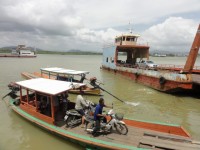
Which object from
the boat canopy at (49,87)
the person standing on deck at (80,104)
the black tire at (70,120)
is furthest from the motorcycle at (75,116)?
the boat canopy at (49,87)

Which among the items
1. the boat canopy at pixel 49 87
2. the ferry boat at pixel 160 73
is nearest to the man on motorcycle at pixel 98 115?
the boat canopy at pixel 49 87

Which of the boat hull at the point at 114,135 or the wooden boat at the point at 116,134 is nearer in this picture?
the wooden boat at the point at 116,134

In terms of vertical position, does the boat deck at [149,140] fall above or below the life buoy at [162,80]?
below

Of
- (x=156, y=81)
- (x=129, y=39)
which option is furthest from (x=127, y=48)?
(x=156, y=81)

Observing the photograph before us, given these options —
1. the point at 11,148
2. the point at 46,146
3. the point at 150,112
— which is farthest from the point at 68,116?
the point at 150,112

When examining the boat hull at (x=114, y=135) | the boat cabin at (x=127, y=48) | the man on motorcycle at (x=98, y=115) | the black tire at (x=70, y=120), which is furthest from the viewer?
the boat cabin at (x=127, y=48)

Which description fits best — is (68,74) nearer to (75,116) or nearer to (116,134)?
(75,116)

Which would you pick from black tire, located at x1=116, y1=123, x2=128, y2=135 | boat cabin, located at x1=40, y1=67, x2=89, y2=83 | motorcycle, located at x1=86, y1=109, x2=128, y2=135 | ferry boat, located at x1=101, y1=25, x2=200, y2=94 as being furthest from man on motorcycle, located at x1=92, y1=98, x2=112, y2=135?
ferry boat, located at x1=101, y1=25, x2=200, y2=94

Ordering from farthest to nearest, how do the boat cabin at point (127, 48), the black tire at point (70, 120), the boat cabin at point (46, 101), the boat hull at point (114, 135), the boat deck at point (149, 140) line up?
the boat cabin at point (127, 48) < the boat cabin at point (46, 101) < the black tire at point (70, 120) < the boat hull at point (114, 135) < the boat deck at point (149, 140)

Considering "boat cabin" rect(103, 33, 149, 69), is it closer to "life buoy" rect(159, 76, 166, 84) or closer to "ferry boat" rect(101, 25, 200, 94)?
"ferry boat" rect(101, 25, 200, 94)

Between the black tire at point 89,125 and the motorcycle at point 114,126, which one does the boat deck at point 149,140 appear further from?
the black tire at point 89,125

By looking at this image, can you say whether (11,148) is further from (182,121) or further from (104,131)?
(182,121)

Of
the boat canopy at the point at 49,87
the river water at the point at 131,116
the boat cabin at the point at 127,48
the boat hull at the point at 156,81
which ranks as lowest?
the river water at the point at 131,116

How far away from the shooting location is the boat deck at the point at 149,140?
271 inches
